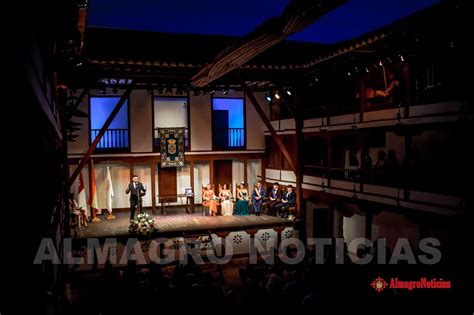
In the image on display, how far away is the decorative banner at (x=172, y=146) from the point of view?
1909 centimetres

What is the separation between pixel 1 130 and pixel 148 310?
5557mm

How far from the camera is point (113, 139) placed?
19.3 metres

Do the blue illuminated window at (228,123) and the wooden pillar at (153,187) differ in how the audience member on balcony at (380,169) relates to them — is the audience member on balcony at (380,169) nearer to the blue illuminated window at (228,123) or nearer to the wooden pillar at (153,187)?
the blue illuminated window at (228,123)

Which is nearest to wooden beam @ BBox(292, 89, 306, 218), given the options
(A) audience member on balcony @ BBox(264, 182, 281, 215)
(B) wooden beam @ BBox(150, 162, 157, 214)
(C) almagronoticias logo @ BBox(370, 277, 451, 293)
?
(A) audience member on balcony @ BBox(264, 182, 281, 215)

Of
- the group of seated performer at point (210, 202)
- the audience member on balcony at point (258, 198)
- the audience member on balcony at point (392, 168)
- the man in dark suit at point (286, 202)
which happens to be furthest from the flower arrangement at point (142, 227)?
the audience member on balcony at point (392, 168)

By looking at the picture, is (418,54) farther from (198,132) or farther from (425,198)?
(198,132)

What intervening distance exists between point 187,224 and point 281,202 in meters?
4.44

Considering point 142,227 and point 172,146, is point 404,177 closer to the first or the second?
point 142,227

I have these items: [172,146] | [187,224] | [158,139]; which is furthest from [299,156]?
[158,139]

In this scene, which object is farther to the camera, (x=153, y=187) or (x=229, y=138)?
(x=229, y=138)

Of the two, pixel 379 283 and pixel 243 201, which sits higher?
pixel 243 201

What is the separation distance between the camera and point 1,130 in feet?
7.80

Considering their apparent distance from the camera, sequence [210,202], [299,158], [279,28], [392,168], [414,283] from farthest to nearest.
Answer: [210,202]
[299,158]
[392,168]
[414,283]
[279,28]

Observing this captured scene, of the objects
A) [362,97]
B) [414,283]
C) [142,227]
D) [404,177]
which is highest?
[362,97]
